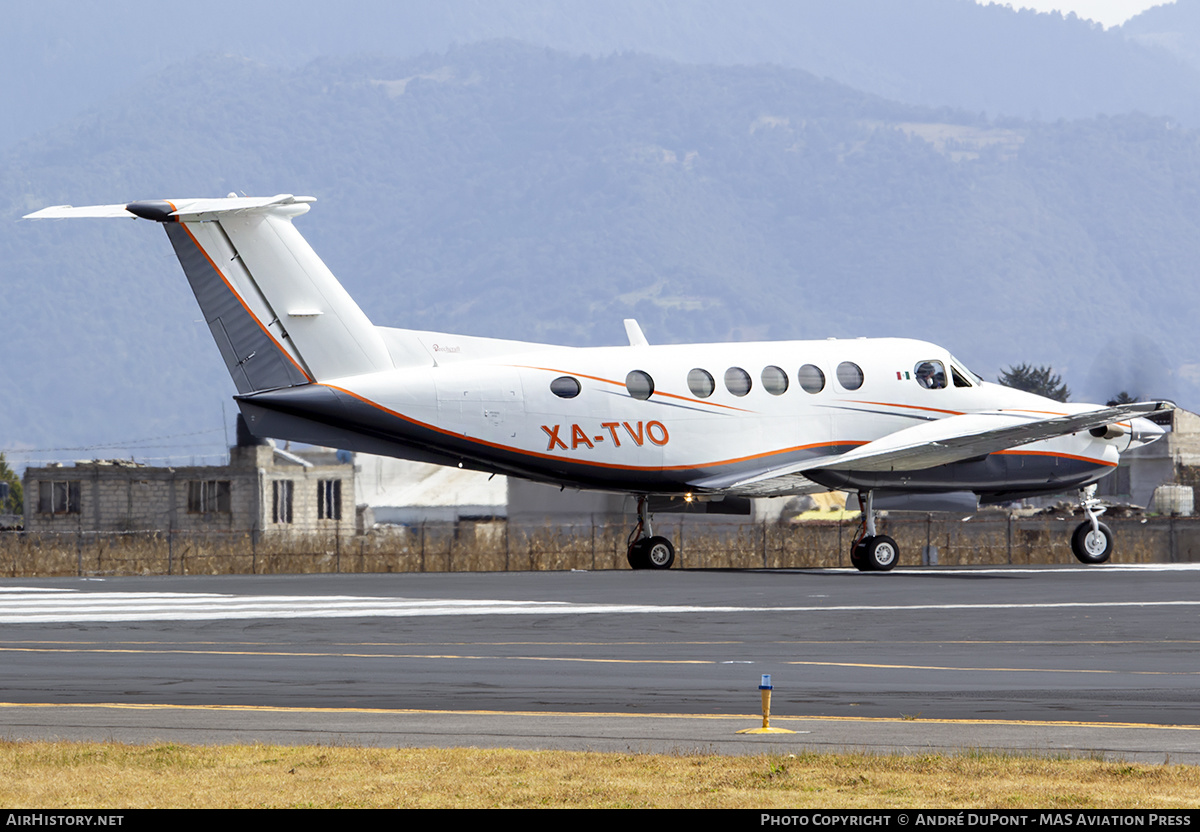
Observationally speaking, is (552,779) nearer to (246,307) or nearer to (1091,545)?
(246,307)

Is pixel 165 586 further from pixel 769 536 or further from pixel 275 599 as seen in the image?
pixel 769 536

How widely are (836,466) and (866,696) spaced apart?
1786 cm

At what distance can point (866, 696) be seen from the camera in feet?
47.0

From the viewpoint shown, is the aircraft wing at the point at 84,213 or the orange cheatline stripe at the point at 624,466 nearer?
the aircraft wing at the point at 84,213

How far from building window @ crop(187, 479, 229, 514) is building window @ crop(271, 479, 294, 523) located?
9.22 feet

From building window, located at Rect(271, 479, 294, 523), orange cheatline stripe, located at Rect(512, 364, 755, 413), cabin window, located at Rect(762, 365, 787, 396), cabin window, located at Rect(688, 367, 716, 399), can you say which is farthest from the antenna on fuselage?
building window, located at Rect(271, 479, 294, 523)

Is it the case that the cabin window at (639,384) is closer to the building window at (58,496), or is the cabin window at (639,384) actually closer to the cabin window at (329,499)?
the building window at (58,496)

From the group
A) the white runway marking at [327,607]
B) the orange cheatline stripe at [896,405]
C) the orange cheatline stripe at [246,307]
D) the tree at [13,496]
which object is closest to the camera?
the white runway marking at [327,607]

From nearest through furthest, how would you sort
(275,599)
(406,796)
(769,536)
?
(406,796)
(275,599)
(769,536)

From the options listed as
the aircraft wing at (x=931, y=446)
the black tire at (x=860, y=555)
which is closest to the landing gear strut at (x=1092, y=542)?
the aircraft wing at (x=931, y=446)

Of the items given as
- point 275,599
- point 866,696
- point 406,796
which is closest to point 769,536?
point 275,599

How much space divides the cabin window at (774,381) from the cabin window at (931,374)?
2904 mm

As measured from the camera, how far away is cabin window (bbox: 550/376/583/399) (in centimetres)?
3112

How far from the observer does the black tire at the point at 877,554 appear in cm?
3319
